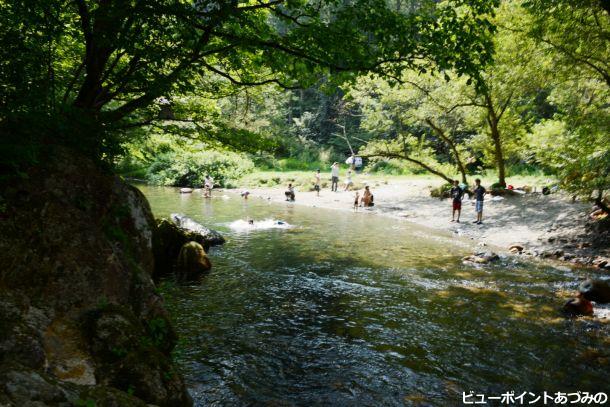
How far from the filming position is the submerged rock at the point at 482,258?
14469 mm

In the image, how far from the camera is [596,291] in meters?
10.4

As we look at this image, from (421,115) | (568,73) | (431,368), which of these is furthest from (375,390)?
(421,115)

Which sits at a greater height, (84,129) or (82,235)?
(84,129)

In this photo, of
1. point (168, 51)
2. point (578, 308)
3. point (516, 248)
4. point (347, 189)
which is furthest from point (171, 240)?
point (347, 189)

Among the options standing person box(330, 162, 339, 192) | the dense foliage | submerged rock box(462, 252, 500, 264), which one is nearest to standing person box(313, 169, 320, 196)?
standing person box(330, 162, 339, 192)

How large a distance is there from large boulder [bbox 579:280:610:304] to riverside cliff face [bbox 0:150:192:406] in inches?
397

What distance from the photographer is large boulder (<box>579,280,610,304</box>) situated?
1025 cm

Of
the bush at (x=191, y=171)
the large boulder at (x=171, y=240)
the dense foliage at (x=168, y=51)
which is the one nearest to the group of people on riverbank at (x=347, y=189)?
the bush at (x=191, y=171)

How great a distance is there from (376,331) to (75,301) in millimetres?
5865

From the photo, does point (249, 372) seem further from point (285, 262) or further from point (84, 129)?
point (285, 262)

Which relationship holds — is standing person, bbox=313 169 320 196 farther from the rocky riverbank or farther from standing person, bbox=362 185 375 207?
standing person, bbox=362 185 375 207

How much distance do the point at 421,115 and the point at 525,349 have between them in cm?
2078

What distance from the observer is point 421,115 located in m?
26.6

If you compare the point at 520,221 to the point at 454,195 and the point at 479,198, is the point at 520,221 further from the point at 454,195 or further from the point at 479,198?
the point at 454,195
